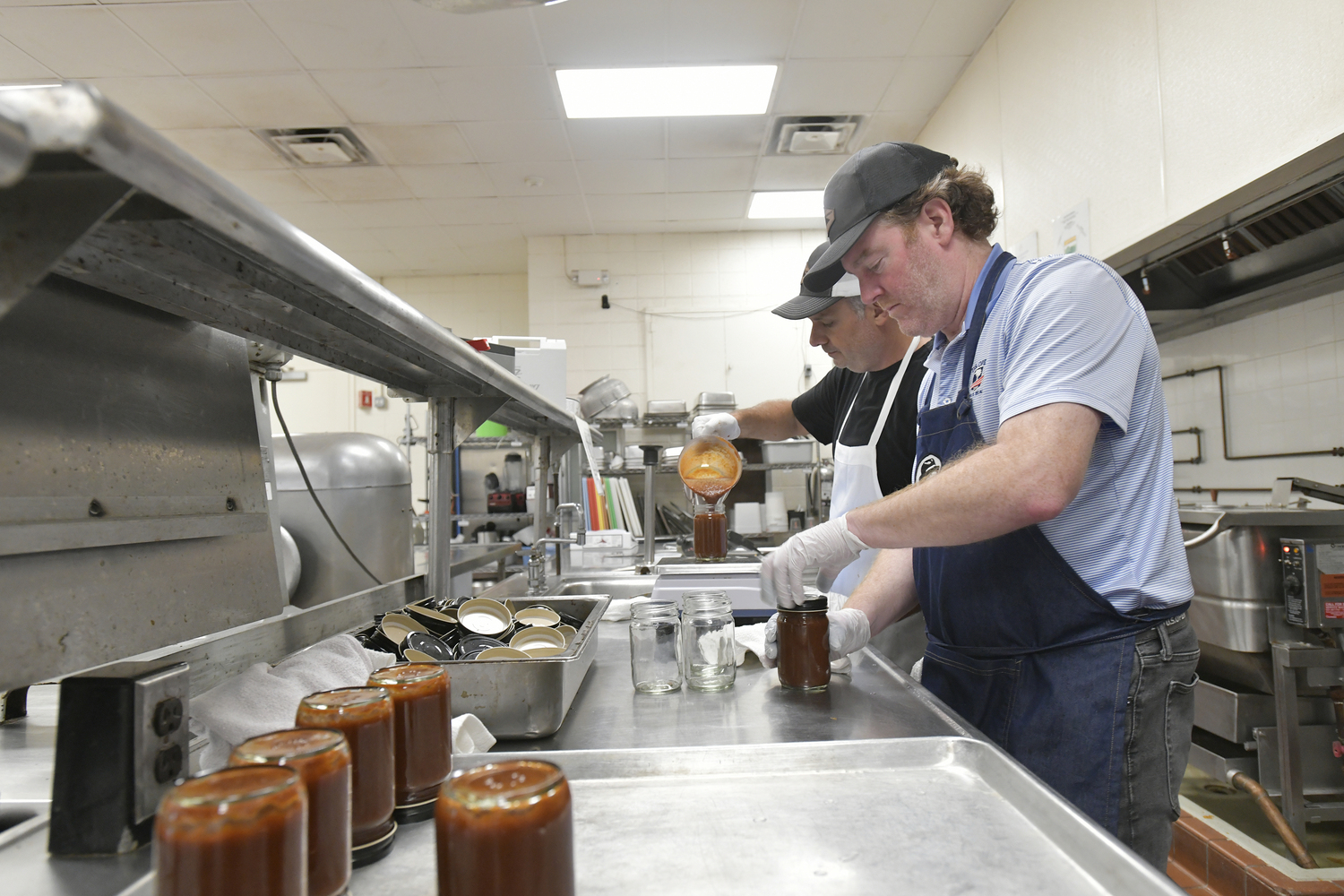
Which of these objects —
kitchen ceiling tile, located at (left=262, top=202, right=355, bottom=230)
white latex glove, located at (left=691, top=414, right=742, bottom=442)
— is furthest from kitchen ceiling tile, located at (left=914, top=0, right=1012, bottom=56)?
kitchen ceiling tile, located at (left=262, top=202, right=355, bottom=230)

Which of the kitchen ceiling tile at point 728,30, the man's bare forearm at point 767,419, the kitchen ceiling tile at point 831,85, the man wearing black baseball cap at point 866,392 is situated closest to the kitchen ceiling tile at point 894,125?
the kitchen ceiling tile at point 831,85

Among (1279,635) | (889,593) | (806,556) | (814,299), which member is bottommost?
(1279,635)

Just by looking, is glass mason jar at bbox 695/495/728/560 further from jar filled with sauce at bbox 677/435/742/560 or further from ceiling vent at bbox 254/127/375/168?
ceiling vent at bbox 254/127/375/168

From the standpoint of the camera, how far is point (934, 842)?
0.71 m

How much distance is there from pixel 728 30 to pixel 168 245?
11.2ft

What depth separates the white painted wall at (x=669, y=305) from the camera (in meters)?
6.12

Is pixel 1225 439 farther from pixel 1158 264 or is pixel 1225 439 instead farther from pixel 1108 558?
pixel 1108 558

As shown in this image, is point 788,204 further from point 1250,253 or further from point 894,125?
point 1250,253

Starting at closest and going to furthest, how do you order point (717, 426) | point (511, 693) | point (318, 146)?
point (511, 693) → point (717, 426) → point (318, 146)

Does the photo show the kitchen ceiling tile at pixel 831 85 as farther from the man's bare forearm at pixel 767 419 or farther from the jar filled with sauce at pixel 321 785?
the jar filled with sauce at pixel 321 785

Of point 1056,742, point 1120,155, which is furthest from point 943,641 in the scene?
point 1120,155

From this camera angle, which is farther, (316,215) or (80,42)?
(316,215)

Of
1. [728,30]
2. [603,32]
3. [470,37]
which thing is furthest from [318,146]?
[728,30]

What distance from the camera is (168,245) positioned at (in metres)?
0.67
